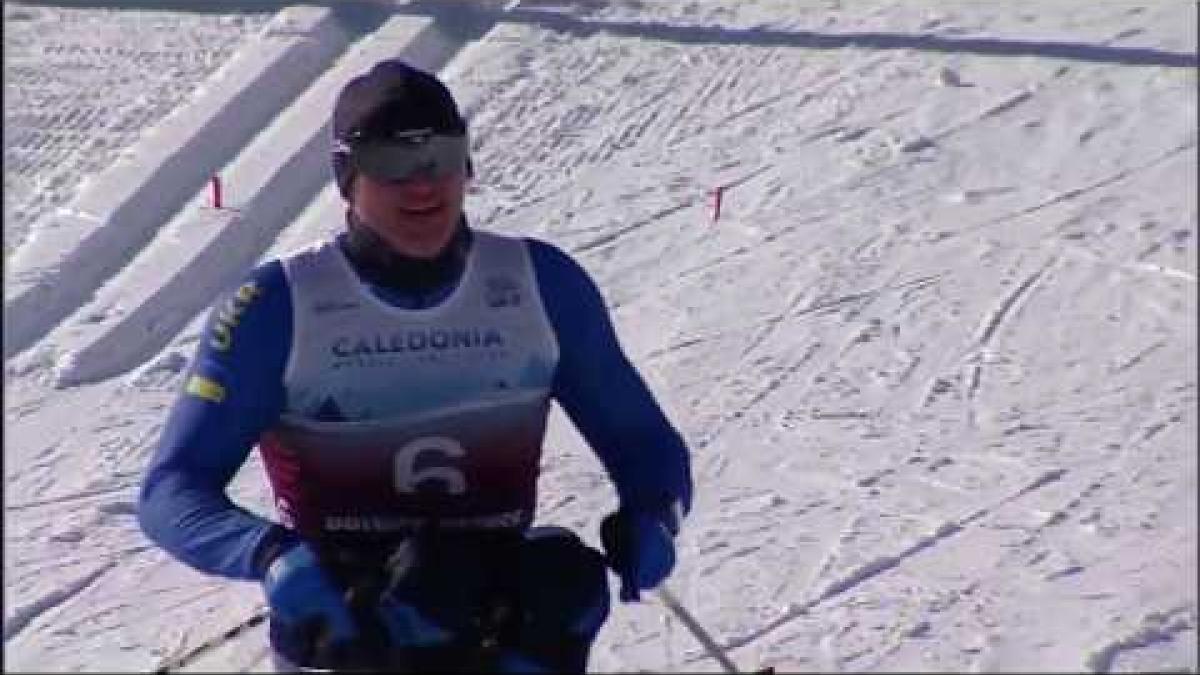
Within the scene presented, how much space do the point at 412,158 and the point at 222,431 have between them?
467 mm

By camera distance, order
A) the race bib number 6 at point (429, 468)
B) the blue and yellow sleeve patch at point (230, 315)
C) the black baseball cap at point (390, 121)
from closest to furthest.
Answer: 1. the black baseball cap at point (390, 121)
2. the blue and yellow sleeve patch at point (230, 315)
3. the race bib number 6 at point (429, 468)

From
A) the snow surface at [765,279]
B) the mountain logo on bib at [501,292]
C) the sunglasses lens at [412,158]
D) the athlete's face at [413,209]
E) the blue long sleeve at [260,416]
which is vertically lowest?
the snow surface at [765,279]

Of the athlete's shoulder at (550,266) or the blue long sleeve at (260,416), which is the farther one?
the athlete's shoulder at (550,266)

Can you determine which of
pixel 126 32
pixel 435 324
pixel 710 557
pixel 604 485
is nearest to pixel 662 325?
pixel 604 485

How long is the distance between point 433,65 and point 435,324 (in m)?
7.24

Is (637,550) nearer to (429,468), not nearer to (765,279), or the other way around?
(429,468)

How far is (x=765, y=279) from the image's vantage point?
8758 millimetres

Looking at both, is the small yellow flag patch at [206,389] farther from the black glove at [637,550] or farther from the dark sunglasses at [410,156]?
the black glove at [637,550]

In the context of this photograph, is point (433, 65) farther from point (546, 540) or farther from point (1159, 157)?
point (546, 540)

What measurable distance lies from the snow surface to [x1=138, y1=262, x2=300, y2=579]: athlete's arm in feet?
3.69

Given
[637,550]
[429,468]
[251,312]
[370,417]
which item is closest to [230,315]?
[251,312]

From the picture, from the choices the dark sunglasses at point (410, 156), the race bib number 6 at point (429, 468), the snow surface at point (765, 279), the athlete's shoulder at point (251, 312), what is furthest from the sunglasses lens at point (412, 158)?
the snow surface at point (765, 279)

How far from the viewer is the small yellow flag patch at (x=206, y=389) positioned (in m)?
3.54

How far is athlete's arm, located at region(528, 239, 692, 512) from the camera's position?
3.75 metres
